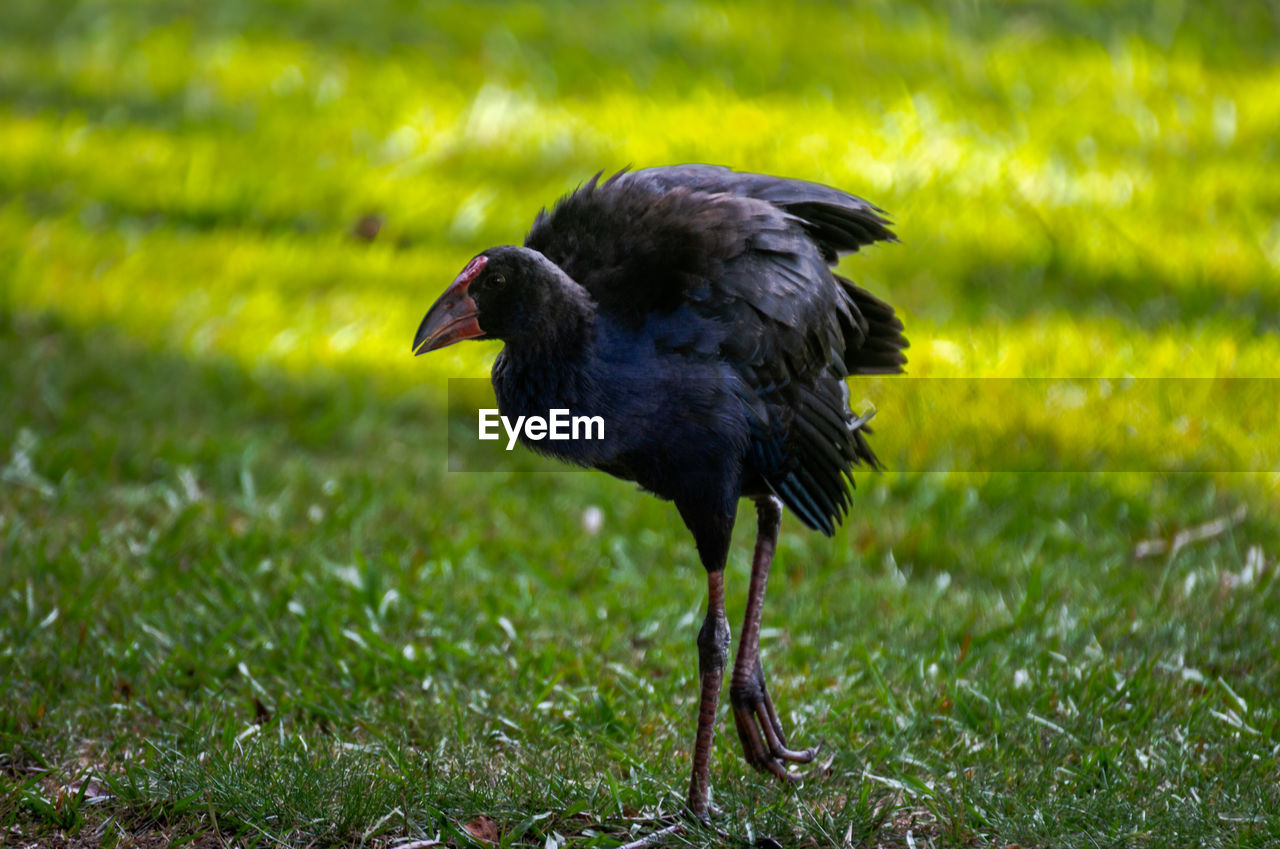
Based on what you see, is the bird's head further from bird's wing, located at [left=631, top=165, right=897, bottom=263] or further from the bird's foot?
the bird's foot

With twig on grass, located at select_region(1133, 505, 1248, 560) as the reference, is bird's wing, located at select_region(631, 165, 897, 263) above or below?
above

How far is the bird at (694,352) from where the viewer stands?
10.7ft

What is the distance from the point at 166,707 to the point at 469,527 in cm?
149

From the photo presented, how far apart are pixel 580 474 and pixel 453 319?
2.34 metres

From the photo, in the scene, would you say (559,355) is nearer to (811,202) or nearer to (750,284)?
(750,284)

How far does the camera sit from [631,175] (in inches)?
143

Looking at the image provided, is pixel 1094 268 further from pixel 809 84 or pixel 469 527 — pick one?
pixel 469 527

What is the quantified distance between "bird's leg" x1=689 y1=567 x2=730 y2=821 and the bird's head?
718 millimetres

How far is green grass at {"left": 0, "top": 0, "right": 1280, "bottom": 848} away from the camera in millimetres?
3551

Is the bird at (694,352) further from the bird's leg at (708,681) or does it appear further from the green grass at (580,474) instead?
the green grass at (580,474)

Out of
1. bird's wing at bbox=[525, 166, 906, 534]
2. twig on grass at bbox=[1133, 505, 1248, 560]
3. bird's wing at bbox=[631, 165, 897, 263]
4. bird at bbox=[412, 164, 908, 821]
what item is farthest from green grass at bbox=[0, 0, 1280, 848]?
bird's wing at bbox=[631, 165, 897, 263]

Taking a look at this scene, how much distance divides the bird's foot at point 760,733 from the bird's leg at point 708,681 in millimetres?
165


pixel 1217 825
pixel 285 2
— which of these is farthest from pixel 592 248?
pixel 285 2

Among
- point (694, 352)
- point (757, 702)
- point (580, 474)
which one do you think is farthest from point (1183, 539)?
point (694, 352)
